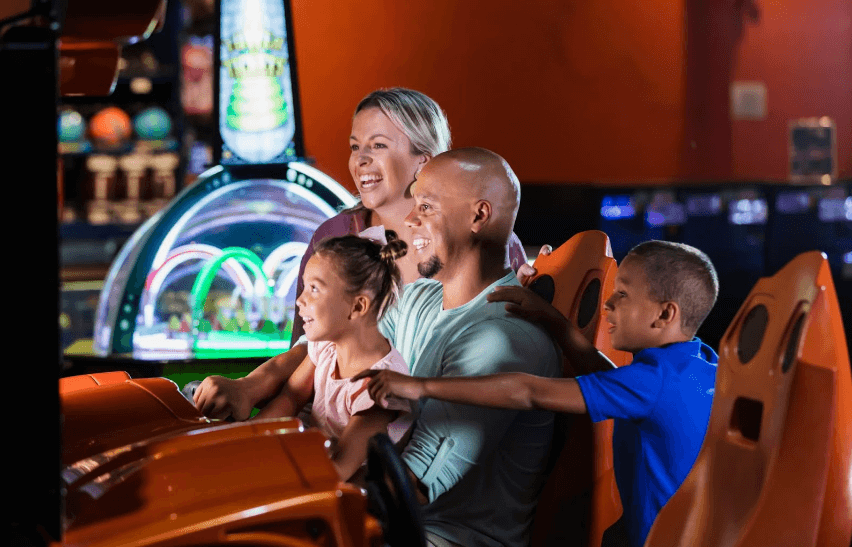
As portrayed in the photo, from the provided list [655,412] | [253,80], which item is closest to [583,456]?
[655,412]

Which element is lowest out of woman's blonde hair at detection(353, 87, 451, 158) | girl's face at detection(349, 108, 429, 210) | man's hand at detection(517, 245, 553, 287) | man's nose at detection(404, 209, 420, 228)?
man's hand at detection(517, 245, 553, 287)

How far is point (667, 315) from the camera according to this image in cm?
180

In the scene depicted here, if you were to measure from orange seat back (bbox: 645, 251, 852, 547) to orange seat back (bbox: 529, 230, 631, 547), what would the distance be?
1.02 ft

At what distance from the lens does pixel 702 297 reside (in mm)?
1822

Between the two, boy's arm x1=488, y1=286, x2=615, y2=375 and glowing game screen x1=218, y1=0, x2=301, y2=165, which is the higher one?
glowing game screen x1=218, y1=0, x2=301, y2=165

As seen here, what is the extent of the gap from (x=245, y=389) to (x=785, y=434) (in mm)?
1056

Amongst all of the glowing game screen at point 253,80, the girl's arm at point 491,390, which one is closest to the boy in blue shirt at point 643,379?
the girl's arm at point 491,390

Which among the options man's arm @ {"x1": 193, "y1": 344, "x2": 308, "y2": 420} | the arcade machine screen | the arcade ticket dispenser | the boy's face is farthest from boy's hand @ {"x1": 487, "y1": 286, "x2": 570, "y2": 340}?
the arcade machine screen

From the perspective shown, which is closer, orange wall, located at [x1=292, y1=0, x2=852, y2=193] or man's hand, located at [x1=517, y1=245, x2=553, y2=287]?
man's hand, located at [x1=517, y1=245, x2=553, y2=287]

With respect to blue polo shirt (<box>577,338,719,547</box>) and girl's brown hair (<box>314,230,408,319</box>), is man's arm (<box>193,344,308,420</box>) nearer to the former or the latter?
girl's brown hair (<box>314,230,408,319</box>)

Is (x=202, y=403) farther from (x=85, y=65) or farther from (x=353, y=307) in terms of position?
(x=85, y=65)

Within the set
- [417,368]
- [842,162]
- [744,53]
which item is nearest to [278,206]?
[417,368]

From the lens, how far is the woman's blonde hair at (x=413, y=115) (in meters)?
2.23

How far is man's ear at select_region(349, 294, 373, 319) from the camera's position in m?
1.83
